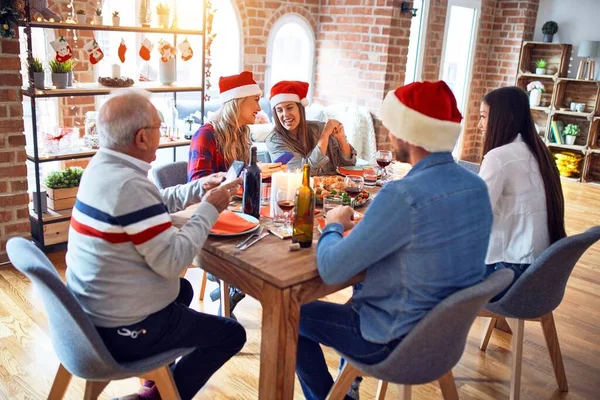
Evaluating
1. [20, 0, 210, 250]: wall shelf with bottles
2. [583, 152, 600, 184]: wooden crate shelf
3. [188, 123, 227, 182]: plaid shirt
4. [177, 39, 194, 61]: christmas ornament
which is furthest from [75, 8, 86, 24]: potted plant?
[583, 152, 600, 184]: wooden crate shelf

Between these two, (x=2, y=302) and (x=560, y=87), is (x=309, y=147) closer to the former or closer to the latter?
(x=2, y=302)

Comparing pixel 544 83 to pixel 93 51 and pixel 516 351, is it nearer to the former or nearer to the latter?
pixel 93 51

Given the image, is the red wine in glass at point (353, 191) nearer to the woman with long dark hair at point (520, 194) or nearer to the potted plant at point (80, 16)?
the woman with long dark hair at point (520, 194)

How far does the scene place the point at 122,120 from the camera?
1.58 m

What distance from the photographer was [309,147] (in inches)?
130

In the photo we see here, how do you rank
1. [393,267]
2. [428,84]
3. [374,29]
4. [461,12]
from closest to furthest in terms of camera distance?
1. [393,267]
2. [428,84]
3. [374,29]
4. [461,12]

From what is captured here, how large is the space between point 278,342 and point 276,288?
172mm

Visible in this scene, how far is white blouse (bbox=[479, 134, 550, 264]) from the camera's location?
2264 millimetres

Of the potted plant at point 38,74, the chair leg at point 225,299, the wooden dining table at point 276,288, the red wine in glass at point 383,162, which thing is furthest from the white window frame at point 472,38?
the wooden dining table at point 276,288

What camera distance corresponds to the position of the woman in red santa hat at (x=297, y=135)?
311 cm

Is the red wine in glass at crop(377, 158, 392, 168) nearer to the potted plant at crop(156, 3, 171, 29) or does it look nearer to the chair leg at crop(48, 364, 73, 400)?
the chair leg at crop(48, 364, 73, 400)

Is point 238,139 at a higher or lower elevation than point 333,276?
higher

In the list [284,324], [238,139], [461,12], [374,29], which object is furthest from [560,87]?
[284,324]

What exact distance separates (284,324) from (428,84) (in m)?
0.82
